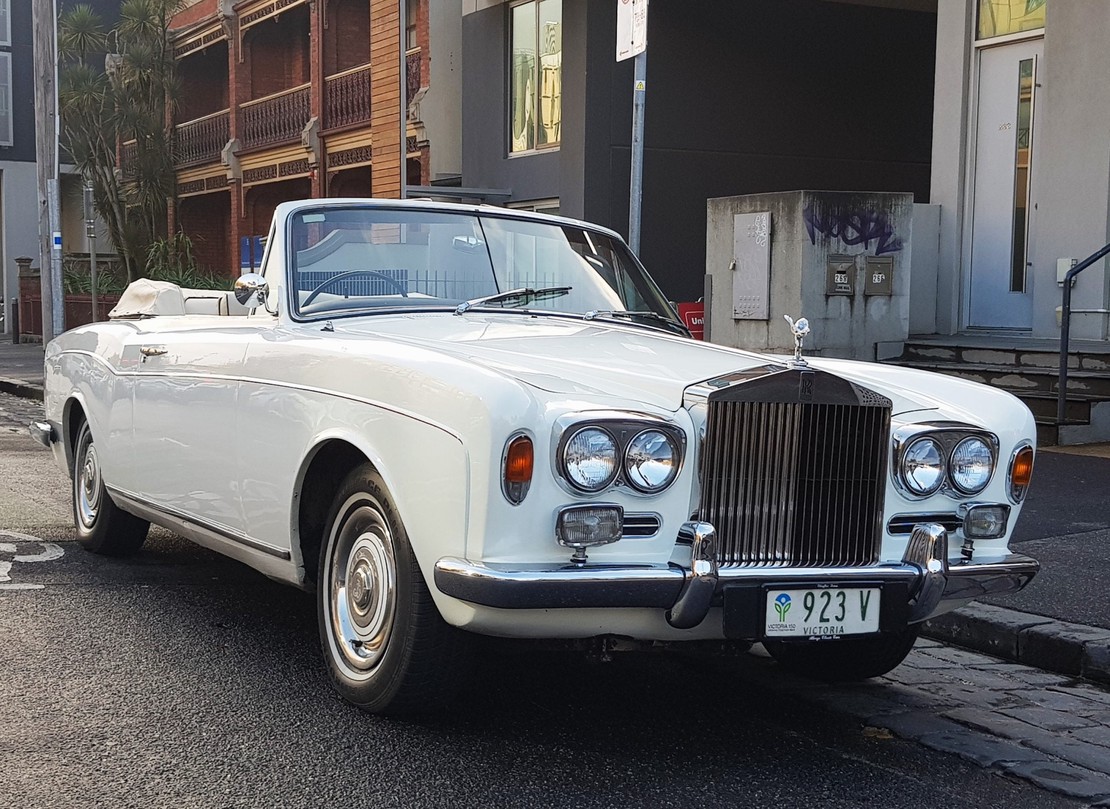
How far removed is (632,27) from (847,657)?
13.5 ft

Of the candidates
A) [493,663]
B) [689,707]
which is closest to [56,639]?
[493,663]

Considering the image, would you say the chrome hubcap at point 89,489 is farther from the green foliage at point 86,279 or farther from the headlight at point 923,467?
Result: the green foliage at point 86,279

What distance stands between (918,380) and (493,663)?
1781 millimetres

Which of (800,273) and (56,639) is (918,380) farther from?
(800,273)

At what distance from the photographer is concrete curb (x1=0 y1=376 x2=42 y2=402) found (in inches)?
701

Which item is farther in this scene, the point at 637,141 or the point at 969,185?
the point at 969,185

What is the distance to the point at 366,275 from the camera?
5270mm

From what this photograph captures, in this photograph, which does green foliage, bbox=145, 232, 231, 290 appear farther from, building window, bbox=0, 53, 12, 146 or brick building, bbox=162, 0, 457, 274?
building window, bbox=0, 53, 12, 146

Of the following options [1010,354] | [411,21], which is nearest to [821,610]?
[1010,354]

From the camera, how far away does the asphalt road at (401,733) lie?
12.0ft

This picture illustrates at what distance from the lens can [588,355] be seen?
4.41 m

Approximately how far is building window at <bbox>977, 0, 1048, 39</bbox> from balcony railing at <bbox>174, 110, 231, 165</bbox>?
Answer: 20.4 metres

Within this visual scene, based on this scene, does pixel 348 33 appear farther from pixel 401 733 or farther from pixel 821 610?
pixel 821 610

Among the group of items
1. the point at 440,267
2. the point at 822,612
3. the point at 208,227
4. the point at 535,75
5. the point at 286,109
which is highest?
the point at 286,109
